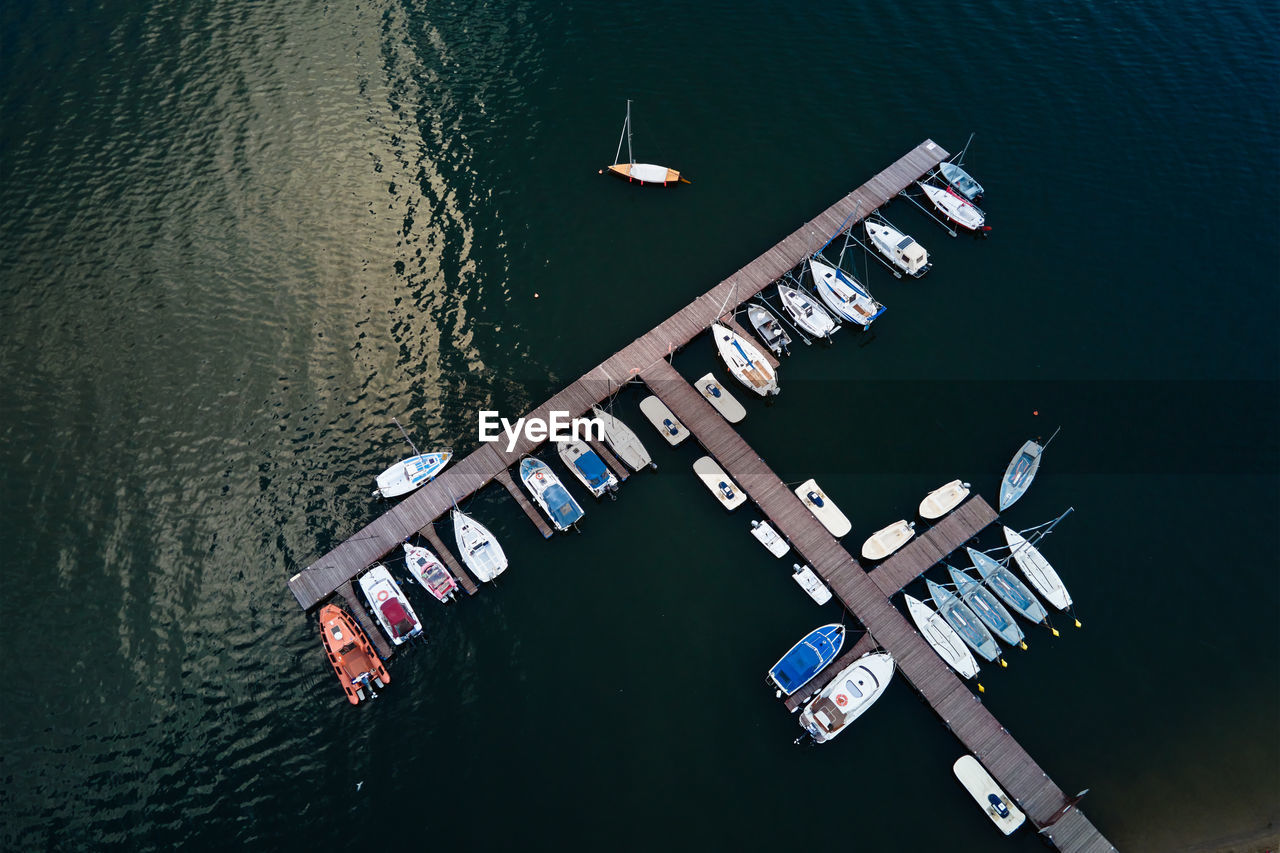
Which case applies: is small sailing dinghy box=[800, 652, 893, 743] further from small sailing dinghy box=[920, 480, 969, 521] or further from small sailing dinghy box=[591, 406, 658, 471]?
small sailing dinghy box=[591, 406, 658, 471]

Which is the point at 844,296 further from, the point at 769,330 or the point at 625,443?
the point at 625,443

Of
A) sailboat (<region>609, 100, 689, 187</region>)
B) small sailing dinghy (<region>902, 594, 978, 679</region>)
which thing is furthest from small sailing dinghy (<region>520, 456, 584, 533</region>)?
sailboat (<region>609, 100, 689, 187</region>)

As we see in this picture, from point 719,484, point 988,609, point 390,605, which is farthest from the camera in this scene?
point 719,484

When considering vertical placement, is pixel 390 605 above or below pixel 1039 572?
above

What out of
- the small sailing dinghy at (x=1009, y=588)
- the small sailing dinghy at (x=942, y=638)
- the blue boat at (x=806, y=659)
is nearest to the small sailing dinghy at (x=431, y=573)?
the blue boat at (x=806, y=659)

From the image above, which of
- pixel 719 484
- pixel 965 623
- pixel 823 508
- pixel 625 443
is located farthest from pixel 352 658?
pixel 965 623

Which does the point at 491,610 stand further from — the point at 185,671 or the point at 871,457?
the point at 871,457

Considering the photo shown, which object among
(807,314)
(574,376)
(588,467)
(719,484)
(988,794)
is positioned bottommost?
(988,794)

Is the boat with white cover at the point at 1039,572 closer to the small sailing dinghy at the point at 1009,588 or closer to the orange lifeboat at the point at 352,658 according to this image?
the small sailing dinghy at the point at 1009,588
